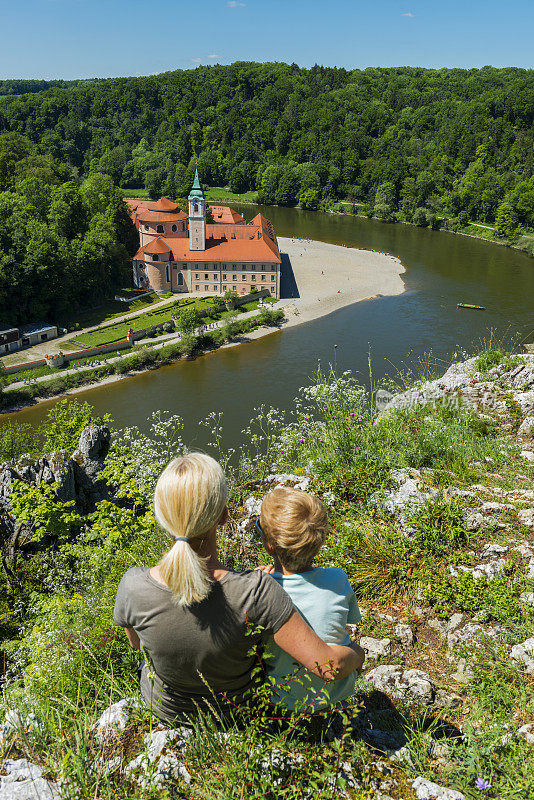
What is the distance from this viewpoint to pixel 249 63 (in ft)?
454

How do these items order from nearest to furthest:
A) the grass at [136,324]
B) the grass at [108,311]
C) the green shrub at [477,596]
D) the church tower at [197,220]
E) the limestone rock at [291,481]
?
the green shrub at [477,596]
the limestone rock at [291,481]
the grass at [136,324]
the grass at [108,311]
the church tower at [197,220]

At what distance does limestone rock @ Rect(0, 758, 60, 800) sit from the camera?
2281 millimetres

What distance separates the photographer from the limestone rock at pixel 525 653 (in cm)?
331

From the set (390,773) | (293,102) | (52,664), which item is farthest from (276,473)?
(293,102)

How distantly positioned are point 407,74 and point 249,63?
39354 mm

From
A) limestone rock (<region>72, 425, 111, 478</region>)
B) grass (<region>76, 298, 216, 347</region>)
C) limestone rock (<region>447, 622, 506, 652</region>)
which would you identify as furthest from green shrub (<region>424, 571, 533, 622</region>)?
grass (<region>76, 298, 216, 347</region>)

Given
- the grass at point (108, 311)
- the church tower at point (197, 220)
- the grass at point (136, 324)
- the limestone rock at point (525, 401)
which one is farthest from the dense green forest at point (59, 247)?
the limestone rock at point (525, 401)

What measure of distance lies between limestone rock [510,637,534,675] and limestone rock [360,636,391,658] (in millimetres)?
771

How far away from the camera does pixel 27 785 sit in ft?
Answer: 7.60

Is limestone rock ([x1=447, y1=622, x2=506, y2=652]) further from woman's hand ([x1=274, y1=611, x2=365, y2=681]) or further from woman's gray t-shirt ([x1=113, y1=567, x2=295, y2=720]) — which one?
woman's gray t-shirt ([x1=113, y1=567, x2=295, y2=720])

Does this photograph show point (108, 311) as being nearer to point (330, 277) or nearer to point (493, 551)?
point (330, 277)

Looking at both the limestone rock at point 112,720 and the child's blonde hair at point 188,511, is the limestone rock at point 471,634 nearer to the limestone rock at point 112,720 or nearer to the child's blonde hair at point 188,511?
the limestone rock at point 112,720

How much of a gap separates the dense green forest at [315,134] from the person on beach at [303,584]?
236ft

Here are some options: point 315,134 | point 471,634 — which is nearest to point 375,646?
point 471,634
